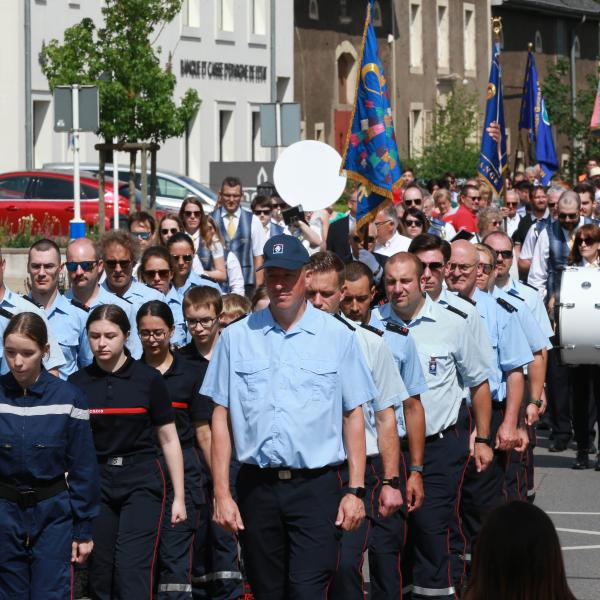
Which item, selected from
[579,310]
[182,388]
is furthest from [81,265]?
[579,310]

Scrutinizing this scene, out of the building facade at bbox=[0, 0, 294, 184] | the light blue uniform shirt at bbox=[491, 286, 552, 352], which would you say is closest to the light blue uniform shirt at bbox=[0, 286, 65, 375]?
the light blue uniform shirt at bbox=[491, 286, 552, 352]

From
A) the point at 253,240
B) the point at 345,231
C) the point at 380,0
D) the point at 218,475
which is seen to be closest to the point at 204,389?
the point at 218,475

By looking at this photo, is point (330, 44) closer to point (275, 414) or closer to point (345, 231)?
point (345, 231)

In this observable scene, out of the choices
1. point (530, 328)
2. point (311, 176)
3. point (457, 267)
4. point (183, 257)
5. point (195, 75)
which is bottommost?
point (530, 328)

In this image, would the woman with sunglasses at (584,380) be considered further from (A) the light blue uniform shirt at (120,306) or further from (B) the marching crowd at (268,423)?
(A) the light blue uniform shirt at (120,306)

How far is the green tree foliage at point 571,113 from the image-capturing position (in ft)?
133

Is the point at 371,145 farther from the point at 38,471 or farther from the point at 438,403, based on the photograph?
the point at 38,471

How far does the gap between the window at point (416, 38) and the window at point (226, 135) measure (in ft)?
35.8

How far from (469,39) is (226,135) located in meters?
17.6

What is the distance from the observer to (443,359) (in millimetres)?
9273

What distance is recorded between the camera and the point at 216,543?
32.3 feet

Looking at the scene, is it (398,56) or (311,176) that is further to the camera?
(398,56)

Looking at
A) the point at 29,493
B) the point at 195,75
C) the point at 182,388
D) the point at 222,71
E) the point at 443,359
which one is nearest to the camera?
the point at 29,493

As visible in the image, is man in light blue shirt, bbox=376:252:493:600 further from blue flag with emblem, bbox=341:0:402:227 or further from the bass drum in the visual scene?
blue flag with emblem, bbox=341:0:402:227
